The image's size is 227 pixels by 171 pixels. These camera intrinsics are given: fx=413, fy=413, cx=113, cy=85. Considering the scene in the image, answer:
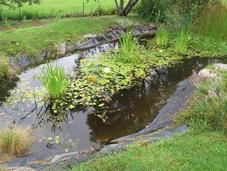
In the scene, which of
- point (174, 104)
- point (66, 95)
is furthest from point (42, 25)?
point (174, 104)

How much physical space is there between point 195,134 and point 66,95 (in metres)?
3.98

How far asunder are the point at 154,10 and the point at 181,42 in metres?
4.01

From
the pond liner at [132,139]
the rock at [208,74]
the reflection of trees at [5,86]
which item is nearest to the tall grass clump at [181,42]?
the rock at [208,74]

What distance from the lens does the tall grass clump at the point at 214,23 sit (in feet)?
47.0

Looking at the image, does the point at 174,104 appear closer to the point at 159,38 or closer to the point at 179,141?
the point at 179,141

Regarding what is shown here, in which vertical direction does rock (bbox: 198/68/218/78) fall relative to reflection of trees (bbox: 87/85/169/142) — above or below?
above

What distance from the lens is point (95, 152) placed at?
707 centimetres

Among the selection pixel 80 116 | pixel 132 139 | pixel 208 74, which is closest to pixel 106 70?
pixel 80 116

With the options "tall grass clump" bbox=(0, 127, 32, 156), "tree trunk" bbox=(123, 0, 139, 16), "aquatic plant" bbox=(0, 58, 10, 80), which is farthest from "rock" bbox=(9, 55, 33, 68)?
"tree trunk" bbox=(123, 0, 139, 16)

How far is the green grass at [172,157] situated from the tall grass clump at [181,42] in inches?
282

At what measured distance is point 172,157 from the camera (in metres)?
6.10

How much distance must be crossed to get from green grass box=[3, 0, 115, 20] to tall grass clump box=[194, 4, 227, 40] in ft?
17.7

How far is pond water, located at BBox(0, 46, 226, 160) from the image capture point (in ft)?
26.7

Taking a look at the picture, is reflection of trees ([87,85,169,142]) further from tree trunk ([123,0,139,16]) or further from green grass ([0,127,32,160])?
tree trunk ([123,0,139,16])
